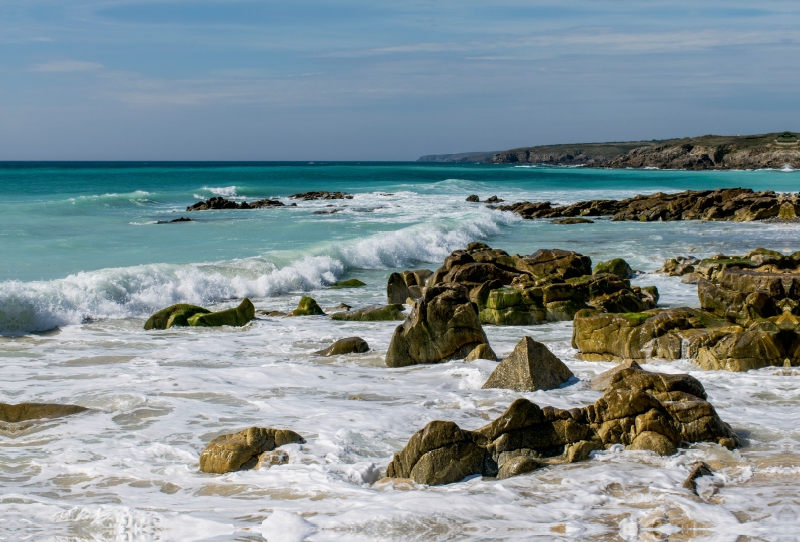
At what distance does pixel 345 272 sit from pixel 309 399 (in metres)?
12.4

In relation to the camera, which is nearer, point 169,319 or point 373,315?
point 169,319

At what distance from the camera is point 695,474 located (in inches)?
236

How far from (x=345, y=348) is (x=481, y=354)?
196 centimetres

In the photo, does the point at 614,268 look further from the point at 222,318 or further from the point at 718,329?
the point at 222,318

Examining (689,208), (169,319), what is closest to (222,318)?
(169,319)

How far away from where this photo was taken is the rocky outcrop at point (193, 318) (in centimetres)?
1311

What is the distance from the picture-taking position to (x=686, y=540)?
5.03m

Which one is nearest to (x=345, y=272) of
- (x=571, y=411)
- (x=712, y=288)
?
(x=712, y=288)

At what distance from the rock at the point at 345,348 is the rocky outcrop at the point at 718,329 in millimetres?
2978

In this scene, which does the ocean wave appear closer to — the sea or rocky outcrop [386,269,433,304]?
the sea

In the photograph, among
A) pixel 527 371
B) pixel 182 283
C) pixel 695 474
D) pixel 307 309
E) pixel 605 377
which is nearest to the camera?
pixel 695 474

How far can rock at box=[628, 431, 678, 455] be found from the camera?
21.4ft

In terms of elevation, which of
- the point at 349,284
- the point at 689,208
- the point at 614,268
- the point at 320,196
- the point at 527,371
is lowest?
the point at 349,284

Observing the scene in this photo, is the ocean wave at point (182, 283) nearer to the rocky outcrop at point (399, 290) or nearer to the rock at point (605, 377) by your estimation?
the rocky outcrop at point (399, 290)
